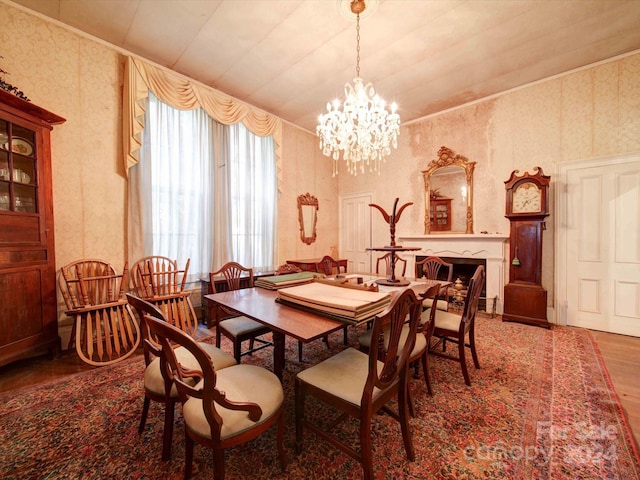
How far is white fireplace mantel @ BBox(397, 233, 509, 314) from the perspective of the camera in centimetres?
371

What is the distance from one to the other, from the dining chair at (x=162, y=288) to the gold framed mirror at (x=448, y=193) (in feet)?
12.5

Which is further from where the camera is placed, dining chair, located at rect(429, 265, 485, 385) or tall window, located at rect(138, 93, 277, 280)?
tall window, located at rect(138, 93, 277, 280)

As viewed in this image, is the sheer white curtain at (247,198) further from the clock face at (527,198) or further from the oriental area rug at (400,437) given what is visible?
the clock face at (527,198)

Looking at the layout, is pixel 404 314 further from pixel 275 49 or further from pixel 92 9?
pixel 92 9

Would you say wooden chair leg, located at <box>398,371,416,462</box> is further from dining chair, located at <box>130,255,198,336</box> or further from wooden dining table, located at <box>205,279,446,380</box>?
dining chair, located at <box>130,255,198,336</box>

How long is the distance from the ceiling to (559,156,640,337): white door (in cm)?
142

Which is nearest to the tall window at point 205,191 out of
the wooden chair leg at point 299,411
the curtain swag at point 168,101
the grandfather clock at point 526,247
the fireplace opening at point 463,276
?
the curtain swag at point 168,101

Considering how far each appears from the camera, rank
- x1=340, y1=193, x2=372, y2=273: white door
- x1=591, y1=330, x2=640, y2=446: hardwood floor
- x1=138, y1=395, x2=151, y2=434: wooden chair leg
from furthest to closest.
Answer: x1=340, y1=193, x2=372, y2=273: white door < x1=591, y1=330, x2=640, y2=446: hardwood floor < x1=138, y1=395, x2=151, y2=434: wooden chair leg

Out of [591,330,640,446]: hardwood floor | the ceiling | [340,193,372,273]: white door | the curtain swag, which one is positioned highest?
the ceiling

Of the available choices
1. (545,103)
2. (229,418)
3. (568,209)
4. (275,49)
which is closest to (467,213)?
(568,209)

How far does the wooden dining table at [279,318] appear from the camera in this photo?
1.22 meters

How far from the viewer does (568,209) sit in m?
3.34

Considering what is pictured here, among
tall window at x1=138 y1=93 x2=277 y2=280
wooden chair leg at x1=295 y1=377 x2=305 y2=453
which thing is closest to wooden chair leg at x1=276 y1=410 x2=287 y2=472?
wooden chair leg at x1=295 y1=377 x2=305 y2=453

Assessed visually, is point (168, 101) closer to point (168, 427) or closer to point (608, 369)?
point (168, 427)
